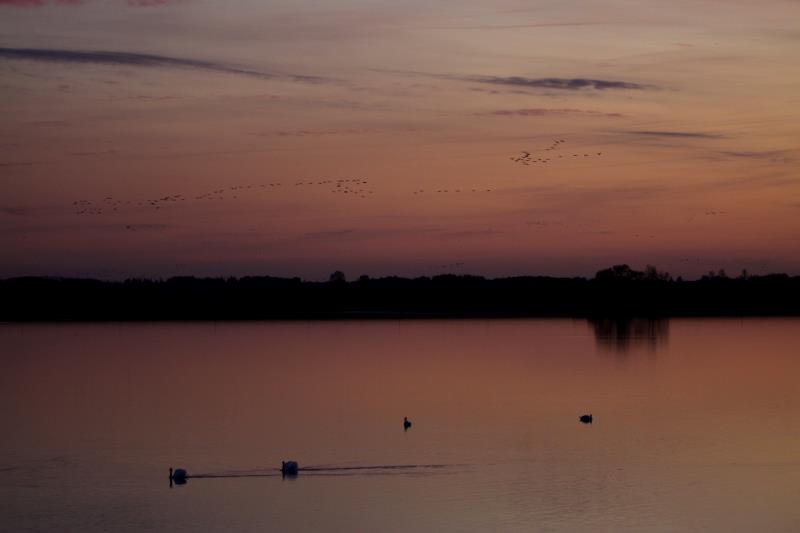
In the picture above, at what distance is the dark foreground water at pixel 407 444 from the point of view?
17.7 metres

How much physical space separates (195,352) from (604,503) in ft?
128

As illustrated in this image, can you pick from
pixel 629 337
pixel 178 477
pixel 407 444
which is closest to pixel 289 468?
pixel 178 477

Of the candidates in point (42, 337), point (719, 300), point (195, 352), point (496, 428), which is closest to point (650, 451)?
point (496, 428)

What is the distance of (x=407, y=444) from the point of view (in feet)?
78.1

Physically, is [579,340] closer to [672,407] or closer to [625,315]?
[672,407]

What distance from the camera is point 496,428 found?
2600cm

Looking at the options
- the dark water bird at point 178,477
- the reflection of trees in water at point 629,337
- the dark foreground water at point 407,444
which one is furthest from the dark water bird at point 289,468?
the reflection of trees in water at point 629,337

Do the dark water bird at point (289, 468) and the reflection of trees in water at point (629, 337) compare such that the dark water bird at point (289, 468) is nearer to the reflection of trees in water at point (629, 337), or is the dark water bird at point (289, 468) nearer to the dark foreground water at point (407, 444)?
the dark foreground water at point (407, 444)

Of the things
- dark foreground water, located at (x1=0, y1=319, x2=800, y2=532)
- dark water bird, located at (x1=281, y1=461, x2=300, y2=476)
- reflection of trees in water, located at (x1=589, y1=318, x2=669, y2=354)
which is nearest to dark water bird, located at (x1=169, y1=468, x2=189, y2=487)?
dark foreground water, located at (x1=0, y1=319, x2=800, y2=532)

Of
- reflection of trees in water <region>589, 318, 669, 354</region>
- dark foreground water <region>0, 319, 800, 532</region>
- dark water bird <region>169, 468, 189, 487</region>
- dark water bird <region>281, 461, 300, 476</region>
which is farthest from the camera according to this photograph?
reflection of trees in water <region>589, 318, 669, 354</region>

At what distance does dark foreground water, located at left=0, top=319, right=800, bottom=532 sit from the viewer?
17688 millimetres

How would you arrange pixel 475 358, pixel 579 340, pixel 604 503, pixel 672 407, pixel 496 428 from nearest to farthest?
1. pixel 604 503
2. pixel 496 428
3. pixel 672 407
4. pixel 475 358
5. pixel 579 340

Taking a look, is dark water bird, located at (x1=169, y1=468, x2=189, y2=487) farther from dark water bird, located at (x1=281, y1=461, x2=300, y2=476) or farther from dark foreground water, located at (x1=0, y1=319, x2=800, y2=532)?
dark water bird, located at (x1=281, y1=461, x2=300, y2=476)

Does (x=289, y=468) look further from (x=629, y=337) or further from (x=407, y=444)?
(x=629, y=337)
